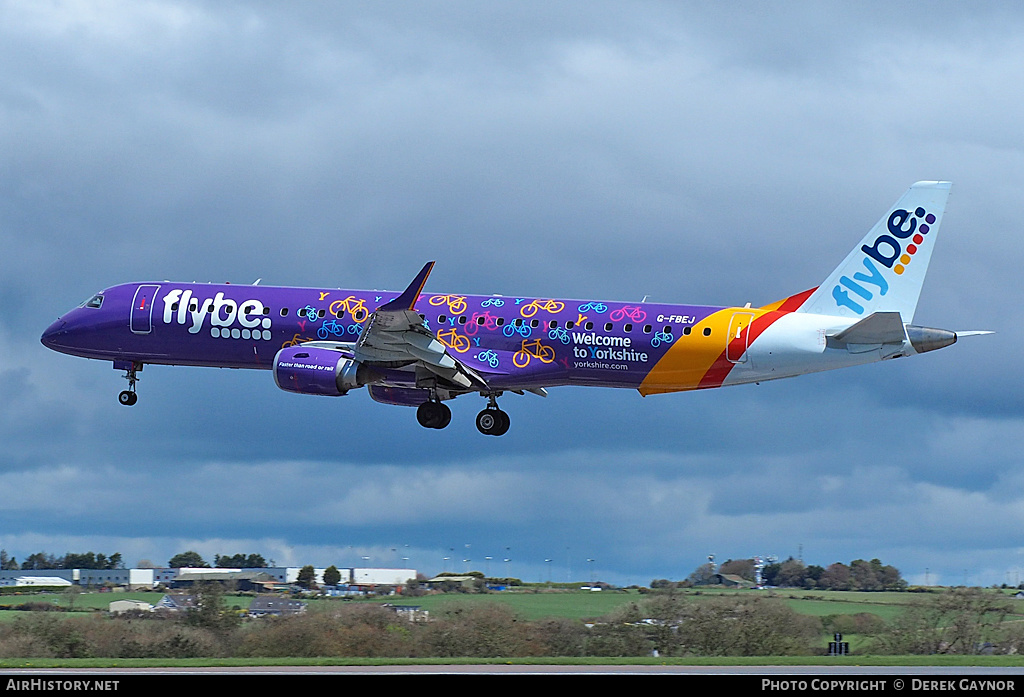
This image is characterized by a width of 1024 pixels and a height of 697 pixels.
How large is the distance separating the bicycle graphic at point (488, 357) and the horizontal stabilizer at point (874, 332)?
11195 mm

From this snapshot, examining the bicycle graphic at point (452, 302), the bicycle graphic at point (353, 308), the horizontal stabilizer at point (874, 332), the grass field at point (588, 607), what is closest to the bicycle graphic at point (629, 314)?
the bicycle graphic at point (452, 302)

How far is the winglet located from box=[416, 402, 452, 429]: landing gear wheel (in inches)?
220

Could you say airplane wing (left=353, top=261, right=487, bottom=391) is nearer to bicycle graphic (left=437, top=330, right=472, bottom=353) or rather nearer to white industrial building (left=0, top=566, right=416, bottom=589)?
bicycle graphic (left=437, top=330, right=472, bottom=353)

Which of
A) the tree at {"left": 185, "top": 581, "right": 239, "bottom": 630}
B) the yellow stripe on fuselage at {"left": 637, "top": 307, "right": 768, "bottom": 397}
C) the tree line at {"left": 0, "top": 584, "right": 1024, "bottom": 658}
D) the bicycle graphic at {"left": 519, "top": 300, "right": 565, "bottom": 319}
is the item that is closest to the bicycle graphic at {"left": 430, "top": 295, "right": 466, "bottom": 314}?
the bicycle graphic at {"left": 519, "top": 300, "right": 565, "bottom": 319}

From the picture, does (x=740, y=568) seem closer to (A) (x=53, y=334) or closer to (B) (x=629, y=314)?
(B) (x=629, y=314)

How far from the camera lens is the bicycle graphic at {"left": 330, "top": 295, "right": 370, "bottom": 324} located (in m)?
47.2

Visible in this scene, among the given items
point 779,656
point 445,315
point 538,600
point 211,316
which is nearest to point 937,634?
point 779,656

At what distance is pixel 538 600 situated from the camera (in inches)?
1736

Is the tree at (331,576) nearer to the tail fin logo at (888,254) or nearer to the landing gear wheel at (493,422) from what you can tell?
the landing gear wheel at (493,422)

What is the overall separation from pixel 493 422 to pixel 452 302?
486cm

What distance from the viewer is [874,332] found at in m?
43.8

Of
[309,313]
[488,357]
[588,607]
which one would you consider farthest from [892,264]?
[309,313]

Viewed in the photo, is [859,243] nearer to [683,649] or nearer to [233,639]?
[683,649]

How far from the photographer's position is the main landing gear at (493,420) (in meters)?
49.4
